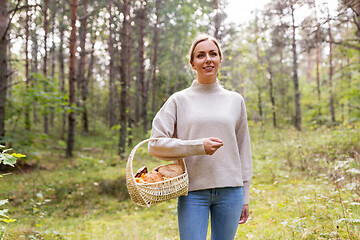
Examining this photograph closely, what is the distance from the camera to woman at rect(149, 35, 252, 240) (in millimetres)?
1986

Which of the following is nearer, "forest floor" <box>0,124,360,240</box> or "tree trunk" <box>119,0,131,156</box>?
"forest floor" <box>0,124,360,240</box>

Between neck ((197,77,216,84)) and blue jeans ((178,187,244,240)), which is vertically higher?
neck ((197,77,216,84))

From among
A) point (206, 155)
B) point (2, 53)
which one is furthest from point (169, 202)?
point (2, 53)

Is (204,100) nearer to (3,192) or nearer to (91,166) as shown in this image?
(3,192)

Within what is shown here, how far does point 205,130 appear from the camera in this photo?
205 cm

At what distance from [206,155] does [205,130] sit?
18 centimetres

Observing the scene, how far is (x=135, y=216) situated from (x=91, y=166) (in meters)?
4.31

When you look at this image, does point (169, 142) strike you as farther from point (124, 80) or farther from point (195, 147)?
point (124, 80)

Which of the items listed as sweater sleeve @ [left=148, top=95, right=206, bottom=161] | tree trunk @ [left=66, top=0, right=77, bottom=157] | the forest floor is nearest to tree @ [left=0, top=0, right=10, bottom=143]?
the forest floor

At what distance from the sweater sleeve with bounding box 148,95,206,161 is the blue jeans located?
350 millimetres

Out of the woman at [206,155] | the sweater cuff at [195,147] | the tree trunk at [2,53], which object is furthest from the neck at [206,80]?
the tree trunk at [2,53]

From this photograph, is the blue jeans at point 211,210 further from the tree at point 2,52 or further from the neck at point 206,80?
the tree at point 2,52

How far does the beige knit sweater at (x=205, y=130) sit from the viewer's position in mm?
2012

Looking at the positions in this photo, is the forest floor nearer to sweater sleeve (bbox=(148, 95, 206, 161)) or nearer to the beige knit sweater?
the beige knit sweater
